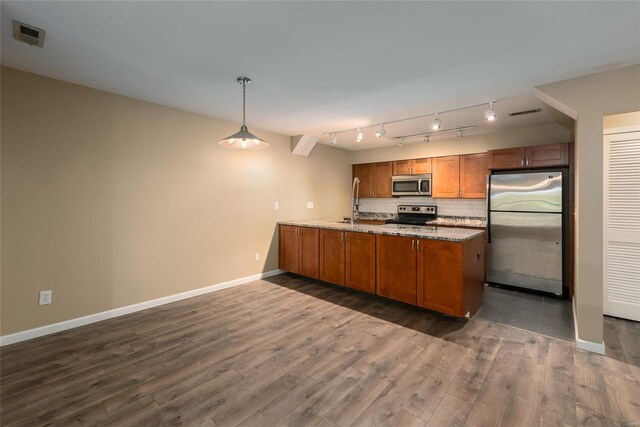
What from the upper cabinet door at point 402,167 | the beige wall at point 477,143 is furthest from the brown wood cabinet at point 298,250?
the beige wall at point 477,143

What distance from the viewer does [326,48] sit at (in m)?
2.12

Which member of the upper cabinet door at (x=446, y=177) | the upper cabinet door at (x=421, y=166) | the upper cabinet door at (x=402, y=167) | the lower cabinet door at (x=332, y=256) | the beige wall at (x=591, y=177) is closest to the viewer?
the beige wall at (x=591, y=177)

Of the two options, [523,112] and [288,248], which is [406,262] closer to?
[288,248]

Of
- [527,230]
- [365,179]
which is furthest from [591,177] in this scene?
[365,179]

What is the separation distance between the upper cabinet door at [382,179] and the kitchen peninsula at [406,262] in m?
2.22

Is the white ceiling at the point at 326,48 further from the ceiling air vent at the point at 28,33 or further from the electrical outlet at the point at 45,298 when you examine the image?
the electrical outlet at the point at 45,298

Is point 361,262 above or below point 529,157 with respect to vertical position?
below

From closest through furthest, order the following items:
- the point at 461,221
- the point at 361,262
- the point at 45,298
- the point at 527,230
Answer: the point at 45,298, the point at 361,262, the point at 527,230, the point at 461,221

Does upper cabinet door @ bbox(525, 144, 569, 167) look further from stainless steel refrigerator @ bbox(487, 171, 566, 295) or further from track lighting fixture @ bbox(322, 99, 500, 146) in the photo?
track lighting fixture @ bbox(322, 99, 500, 146)

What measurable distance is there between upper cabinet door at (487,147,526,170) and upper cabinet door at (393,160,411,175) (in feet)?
4.80

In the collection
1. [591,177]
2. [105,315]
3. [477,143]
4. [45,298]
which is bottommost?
[105,315]

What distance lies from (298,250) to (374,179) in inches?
100

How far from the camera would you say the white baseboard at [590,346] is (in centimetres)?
241

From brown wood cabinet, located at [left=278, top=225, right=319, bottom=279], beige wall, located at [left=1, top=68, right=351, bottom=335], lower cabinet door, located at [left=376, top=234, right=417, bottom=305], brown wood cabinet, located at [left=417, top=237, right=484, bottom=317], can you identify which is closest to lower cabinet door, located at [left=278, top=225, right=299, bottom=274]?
brown wood cabinet, located at [left=278, top=225, right=319, bottom=279]
